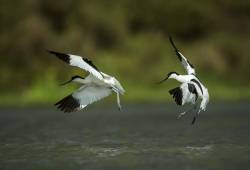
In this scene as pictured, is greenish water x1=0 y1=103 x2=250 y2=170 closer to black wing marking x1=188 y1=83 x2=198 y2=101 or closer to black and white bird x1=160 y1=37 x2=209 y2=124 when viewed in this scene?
black and white bird x1=160 y1=37 x2=209 y2=124

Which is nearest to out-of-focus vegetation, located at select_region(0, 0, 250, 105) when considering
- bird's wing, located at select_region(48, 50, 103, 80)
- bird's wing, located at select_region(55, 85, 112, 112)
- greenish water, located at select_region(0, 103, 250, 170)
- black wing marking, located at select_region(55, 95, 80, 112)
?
greenish water, located at select_region(0, 103, 250, 170)

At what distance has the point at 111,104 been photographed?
37.1 metres

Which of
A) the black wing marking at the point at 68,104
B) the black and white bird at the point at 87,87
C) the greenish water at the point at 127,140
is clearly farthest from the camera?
the black wing marking at the point at 68,104

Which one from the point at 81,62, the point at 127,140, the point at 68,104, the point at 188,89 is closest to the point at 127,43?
the point at 127,140

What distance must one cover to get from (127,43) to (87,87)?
24.7 m

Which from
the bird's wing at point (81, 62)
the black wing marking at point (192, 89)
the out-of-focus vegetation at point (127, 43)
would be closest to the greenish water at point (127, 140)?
the black wing marking at point (192, 89)

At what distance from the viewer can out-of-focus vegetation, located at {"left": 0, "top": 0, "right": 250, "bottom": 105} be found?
39812mm

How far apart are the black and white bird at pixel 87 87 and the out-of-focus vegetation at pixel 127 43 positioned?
1779cm

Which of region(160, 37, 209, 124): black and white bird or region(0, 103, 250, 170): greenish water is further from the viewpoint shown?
region(160, 37, 209, 124): black and white bird

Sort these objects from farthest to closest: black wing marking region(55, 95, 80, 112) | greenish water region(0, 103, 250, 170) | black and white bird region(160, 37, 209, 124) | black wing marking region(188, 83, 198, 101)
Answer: black wing marking region(188, 83, 198, 101) → black and white bird region(160, 37, 209, 124) → black wing marking region(55, 95, 80, 112) → greenish water region(0, 103, 250, 170)

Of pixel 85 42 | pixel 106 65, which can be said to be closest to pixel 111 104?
pixel 106 65

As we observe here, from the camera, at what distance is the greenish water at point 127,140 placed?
1700 centimetres

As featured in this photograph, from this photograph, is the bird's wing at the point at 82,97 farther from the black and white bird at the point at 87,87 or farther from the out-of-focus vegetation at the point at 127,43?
the out-of-focus vegetation at the point at 127,43

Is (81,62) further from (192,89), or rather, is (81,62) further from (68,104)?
(192,89)
